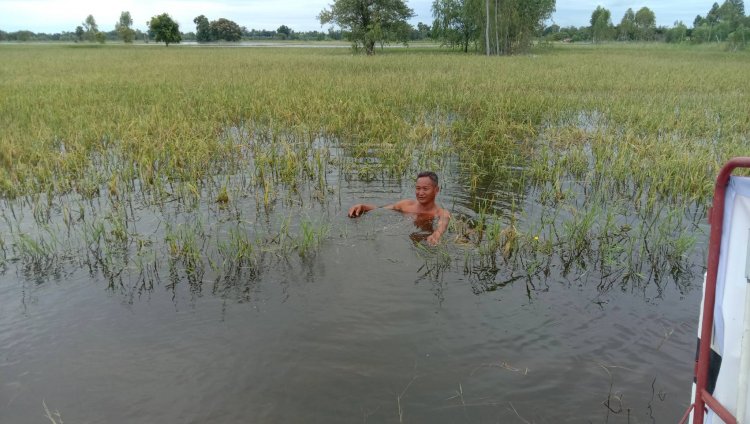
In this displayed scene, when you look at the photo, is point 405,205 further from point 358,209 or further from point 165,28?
point 165,28

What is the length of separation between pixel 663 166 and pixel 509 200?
2304 millimetres

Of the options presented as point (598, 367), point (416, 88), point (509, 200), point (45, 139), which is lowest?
point (598, 367)

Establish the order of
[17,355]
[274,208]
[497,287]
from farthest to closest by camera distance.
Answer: [274,208]
[497,287]
[17,355]

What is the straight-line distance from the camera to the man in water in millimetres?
6035

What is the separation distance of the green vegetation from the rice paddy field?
0.04 meters

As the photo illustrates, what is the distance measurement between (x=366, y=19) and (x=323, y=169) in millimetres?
38313

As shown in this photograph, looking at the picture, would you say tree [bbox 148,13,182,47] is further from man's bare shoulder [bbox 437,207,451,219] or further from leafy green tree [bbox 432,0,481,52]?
man's bare shoulder [bbox 437,207,451,219]

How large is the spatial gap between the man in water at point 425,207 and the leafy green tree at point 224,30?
4027 inches

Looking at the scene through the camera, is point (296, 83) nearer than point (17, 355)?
No

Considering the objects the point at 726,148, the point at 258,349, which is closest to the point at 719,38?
the point at 726,148

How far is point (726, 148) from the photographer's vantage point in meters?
8.37

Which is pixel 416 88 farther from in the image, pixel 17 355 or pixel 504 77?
pixel 17 355

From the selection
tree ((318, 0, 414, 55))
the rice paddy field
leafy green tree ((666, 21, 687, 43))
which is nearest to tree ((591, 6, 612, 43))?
leafy green tree ((666, 21, 687, 43))

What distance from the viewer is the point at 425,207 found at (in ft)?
20.4
